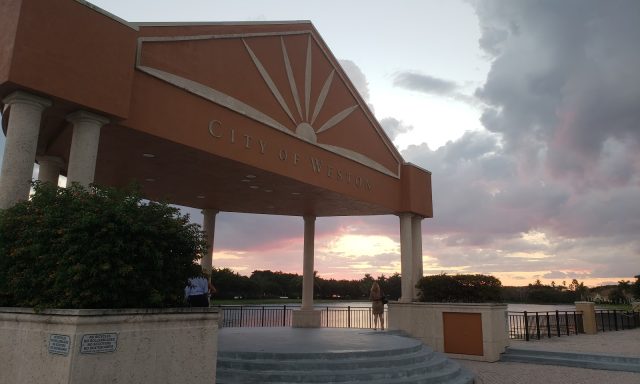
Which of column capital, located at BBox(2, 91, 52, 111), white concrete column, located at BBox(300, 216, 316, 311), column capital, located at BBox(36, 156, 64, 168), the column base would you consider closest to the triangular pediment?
column capital, located at BBox(2, 91, 52, 111)

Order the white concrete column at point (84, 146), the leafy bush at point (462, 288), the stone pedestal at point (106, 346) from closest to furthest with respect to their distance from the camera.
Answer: the stone pedestal at point (106, 346) → the white concrete column at point (84, 146) → the leafy bush at point (462, 288)

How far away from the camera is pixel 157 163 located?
42.5 feet

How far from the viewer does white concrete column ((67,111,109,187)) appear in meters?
9.19

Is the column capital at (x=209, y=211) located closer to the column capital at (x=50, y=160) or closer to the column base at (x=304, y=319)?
the column base at (x=304, y=319)

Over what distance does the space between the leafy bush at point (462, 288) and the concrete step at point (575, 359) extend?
1.93 m

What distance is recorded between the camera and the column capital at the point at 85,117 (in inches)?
373

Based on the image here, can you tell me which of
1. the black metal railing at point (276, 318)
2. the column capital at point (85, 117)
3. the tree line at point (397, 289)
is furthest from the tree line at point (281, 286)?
the column capital at point (85, 117)

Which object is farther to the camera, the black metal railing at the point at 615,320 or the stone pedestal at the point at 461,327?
the black metal railing at the point at 615,320

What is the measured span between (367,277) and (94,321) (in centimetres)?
9149

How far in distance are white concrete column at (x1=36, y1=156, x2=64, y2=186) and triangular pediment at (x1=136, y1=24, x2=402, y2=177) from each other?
184 inches

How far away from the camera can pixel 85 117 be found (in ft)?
31.1

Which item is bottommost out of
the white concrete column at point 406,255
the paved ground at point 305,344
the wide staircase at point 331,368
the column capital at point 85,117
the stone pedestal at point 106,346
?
the wide staircase at point 331,368

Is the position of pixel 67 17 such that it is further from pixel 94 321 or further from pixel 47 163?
pixel 94 321

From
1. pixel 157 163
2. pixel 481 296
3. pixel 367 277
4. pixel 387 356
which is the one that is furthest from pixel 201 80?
pixel 367 277
